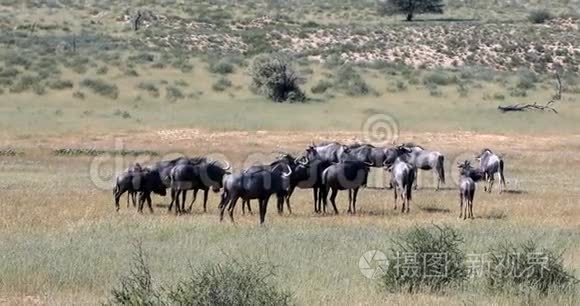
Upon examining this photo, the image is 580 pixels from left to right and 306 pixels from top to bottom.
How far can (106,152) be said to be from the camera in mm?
32375

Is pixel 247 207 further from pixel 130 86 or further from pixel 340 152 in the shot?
pixel 130 86

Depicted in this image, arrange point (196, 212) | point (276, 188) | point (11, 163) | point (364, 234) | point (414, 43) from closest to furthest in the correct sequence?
point (364, 234) < point (276, 188) < point (196, 212) < point (11, 163) < point (414, 43)

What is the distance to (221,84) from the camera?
4909 centimetres

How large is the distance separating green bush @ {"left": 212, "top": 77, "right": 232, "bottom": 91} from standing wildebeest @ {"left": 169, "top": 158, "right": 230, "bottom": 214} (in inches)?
1074

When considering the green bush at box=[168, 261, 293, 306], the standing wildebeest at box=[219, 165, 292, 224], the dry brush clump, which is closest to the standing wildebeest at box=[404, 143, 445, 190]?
the standing wildebeest at box=[219, 165, 292, 224]

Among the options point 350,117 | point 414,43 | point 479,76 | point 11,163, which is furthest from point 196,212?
point 414,43

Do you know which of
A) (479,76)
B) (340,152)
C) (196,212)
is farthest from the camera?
(479,76)

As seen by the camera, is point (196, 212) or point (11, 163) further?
point (11, 163)

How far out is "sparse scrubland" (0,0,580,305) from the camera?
1253cm

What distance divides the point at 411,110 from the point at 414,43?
75.2ft

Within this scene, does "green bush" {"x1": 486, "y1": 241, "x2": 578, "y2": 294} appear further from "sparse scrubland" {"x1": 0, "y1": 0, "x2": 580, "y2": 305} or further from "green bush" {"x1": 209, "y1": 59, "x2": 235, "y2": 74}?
"green bush" {"x1": 209, "y1": 59, "x2": 235, "y2": 74}

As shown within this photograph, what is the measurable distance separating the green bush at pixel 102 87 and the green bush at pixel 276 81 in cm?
702

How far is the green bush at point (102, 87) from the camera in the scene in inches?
1805

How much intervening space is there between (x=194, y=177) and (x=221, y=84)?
92.7ft
